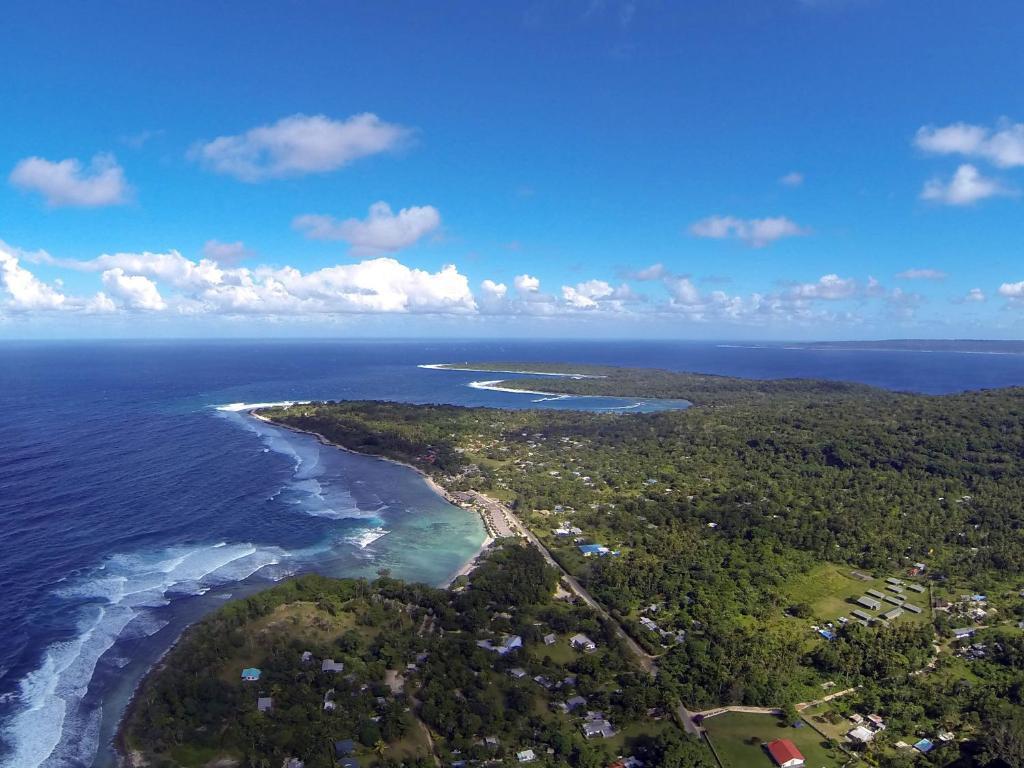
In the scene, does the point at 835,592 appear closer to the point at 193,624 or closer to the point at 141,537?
the point at 193,624

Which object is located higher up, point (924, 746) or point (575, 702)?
point (575, 702)

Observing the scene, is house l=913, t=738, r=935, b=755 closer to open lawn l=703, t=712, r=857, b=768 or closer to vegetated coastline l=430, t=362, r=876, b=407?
open lawn l=703, t=712, r=857, b=768

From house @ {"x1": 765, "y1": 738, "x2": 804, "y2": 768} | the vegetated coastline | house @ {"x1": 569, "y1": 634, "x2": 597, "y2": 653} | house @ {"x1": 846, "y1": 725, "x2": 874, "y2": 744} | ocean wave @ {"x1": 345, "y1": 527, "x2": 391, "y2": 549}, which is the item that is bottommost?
house @ {"x1": 765, "y1": 738, "x2": 804, "y2": 768}

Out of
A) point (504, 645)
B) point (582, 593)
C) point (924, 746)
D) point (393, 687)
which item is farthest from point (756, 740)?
point (393, 687)

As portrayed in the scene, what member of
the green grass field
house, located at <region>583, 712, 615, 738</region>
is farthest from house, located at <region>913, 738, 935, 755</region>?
house, located at <region>583, 712, 615, 738</region>

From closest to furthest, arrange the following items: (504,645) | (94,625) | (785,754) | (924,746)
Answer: (785,754) < (924,746) < (504,645) < (94,625)

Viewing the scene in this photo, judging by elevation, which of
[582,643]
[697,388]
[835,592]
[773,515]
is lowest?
[835,592]
